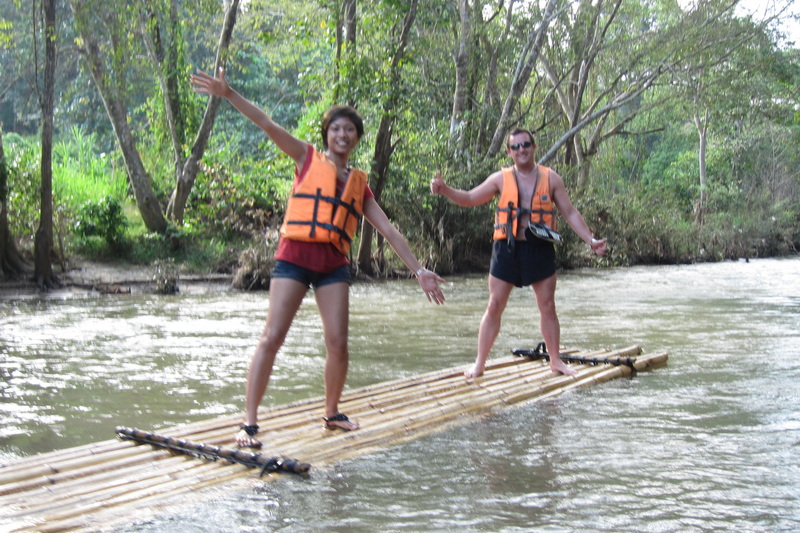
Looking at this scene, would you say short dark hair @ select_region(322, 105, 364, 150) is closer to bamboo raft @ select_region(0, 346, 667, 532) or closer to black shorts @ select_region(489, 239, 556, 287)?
bamboo raft @ select_region(0, 346, 667, 532)

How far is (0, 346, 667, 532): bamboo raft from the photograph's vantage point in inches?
143

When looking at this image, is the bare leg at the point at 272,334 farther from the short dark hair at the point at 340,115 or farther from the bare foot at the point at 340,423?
the short dark hair at the point at 340,115

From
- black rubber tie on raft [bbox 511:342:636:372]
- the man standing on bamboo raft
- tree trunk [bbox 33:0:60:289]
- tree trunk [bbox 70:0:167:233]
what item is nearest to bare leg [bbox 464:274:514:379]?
the man standing on bamboo raft

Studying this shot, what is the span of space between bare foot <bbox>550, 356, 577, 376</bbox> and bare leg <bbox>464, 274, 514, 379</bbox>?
564 millimetres

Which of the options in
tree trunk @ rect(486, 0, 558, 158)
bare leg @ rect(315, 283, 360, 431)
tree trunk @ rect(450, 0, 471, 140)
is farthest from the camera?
tree trunk @ rect(486, 0, 558, 158)

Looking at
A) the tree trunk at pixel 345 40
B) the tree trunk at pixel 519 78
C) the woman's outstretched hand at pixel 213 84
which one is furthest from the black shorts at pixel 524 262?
the tree trunk at pixel 519 78

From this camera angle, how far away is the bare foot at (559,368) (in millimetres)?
6910

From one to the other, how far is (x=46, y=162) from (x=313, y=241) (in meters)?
10.6

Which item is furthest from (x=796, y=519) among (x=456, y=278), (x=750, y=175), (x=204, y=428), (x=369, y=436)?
(x=750, y=175)

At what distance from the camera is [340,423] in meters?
4.96

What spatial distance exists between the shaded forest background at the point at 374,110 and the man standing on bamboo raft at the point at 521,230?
9020 millimetres

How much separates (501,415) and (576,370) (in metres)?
1.60

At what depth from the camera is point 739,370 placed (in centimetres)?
741

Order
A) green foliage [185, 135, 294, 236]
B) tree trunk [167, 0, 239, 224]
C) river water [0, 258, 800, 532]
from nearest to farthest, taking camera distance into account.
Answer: river water [0, 258, 800, 532], tree trunk [167, 0, 239, 224], green foliage [185, 135, 294, 236]
